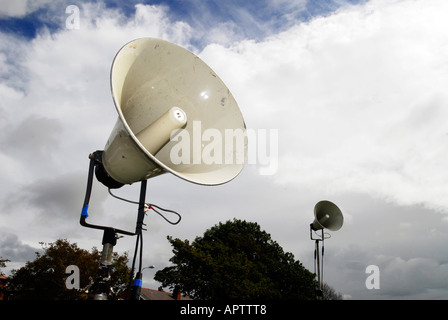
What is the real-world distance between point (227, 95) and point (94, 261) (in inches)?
830

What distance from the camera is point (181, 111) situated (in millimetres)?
2932

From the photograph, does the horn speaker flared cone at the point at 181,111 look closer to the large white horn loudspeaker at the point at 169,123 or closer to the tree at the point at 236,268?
the large white horn loudspeaker at the point at 169,123

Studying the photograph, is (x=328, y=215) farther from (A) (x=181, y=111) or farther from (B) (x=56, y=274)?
(B) (x=56, y=274)

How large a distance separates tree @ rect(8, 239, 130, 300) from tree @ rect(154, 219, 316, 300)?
10.3 ft

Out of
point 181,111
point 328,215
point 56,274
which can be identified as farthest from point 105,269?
point 56,274

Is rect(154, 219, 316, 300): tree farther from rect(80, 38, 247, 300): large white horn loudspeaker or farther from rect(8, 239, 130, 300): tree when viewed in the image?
rect(80, 38, 247, 300): large white horn loudspeaker

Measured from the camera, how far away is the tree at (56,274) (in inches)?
732

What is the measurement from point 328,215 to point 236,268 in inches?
439

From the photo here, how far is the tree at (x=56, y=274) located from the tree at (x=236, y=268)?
10.3 ft

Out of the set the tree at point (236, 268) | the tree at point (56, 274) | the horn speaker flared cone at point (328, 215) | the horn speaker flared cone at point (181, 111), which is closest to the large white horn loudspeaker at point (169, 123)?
the horn speaker flared cone at point (181, 111)

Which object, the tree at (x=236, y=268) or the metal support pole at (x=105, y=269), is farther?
the tree at (x=236, y=268)

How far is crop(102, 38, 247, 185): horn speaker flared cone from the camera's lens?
2.89 metres
